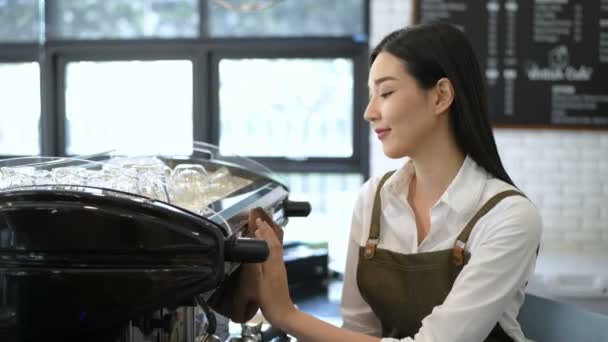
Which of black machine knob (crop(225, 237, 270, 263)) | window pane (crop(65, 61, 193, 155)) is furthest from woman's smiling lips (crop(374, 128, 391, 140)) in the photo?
window pane (crop(65, 61, 193, 155))

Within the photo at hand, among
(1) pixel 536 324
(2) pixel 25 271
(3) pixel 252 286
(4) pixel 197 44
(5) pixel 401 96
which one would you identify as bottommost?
(1) pixel 536 324

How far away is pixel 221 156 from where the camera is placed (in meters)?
1.72

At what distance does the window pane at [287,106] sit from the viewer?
148 inches

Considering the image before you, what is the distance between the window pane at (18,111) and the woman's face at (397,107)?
308 centimetres

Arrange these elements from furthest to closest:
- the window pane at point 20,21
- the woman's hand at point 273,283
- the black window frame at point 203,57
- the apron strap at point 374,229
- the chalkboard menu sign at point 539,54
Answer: the window pane at point 20,21 < the black window frame at point 203,57 < the chalkboard menu sign at point 539,54 < the apron strap at point 374,229 < the woman's hand at point 273,283

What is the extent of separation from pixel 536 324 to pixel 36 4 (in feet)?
10.7

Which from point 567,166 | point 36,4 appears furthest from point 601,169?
point 36,4

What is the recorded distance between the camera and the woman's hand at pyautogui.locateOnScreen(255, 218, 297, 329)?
44.4 inches

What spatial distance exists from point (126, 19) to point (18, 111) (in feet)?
2.76

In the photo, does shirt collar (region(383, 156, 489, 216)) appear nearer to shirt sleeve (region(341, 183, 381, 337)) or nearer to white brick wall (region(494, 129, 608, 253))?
shirt sleeve (region(341, 183, 381, 337))

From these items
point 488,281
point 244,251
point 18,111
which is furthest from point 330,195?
point 244,251

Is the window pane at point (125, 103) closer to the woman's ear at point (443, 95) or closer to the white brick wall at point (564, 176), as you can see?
the white brick wall at point (564, 176)

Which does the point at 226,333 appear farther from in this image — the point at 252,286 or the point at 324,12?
the point at 324,12

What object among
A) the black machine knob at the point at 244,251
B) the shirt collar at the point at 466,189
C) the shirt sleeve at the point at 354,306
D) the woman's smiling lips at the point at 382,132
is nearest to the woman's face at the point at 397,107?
the woman's smiling lips at the point at 382,132
